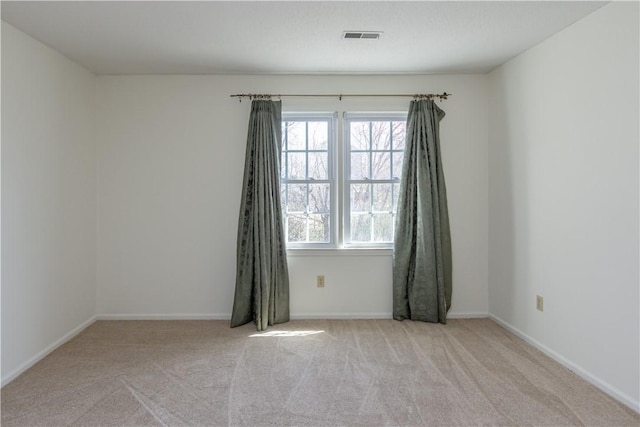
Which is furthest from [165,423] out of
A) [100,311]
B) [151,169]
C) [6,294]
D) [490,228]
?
[490,228]

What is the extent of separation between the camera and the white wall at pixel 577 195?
2.25m

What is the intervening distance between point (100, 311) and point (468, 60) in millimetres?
4061

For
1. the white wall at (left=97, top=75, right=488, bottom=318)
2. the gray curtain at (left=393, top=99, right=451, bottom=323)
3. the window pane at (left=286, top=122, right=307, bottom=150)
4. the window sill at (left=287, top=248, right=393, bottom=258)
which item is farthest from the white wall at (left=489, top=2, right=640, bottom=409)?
the window pane at (left=286, top=122, right=307, bottom=150)

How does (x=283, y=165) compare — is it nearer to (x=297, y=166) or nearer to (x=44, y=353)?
(x=297, y=166)

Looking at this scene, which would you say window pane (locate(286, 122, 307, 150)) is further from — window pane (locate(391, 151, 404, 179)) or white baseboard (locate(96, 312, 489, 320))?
white baseboard (locate(96, 312, 489, 320))

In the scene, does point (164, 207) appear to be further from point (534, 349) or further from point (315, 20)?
point (534, 349)

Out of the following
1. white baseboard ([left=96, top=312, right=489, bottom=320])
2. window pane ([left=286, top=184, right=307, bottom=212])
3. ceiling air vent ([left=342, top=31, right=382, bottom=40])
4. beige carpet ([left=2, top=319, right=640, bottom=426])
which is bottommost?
beige carpet ([left=2, top=319, right=640, bottom=426])

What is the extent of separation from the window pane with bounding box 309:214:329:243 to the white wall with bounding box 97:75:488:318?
8.5 inches

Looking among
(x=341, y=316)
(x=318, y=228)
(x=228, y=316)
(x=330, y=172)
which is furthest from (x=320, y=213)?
(x=228, y=316)

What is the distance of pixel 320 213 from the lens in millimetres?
3867

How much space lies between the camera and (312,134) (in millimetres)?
3852

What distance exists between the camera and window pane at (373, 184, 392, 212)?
3867mm

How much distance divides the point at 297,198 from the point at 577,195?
2.29m

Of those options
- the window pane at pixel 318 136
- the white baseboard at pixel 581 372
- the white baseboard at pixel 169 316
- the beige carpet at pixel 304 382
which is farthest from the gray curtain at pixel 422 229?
the white baseboard at pixel 169 316
